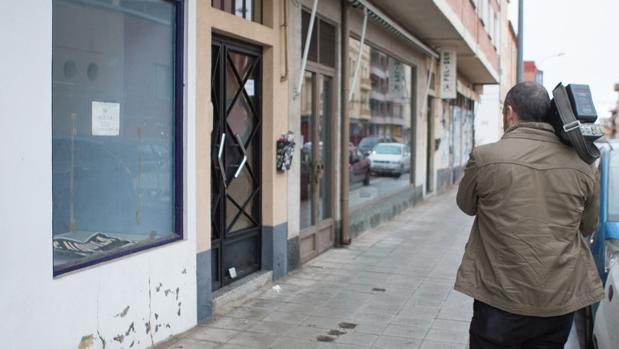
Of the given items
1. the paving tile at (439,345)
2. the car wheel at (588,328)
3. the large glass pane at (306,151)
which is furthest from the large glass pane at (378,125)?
the car wheel at (588,328)

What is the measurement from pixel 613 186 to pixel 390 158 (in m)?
7.55

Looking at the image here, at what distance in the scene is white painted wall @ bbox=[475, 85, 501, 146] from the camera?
40.0m

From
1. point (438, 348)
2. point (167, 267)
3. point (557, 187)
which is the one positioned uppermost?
point (557, 187)

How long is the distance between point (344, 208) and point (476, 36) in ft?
30.7

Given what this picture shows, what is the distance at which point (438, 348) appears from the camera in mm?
5352

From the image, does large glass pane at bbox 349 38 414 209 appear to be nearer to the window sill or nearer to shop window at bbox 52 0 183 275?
shop window at bbox 52 0 183 275

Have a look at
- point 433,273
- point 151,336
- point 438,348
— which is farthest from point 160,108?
point 433,273

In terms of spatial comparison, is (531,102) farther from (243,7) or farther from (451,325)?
(243,7)

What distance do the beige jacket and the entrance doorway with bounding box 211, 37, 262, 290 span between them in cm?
373

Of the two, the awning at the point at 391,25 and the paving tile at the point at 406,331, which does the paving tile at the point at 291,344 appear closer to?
the paving tile at the point at 406,331

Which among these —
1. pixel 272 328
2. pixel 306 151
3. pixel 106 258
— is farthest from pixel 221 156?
pixel 306 151

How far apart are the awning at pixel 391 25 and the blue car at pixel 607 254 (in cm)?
416

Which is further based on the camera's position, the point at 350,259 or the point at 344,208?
the point at 344,208

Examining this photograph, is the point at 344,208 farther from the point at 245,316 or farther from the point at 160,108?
the point at 160,108
